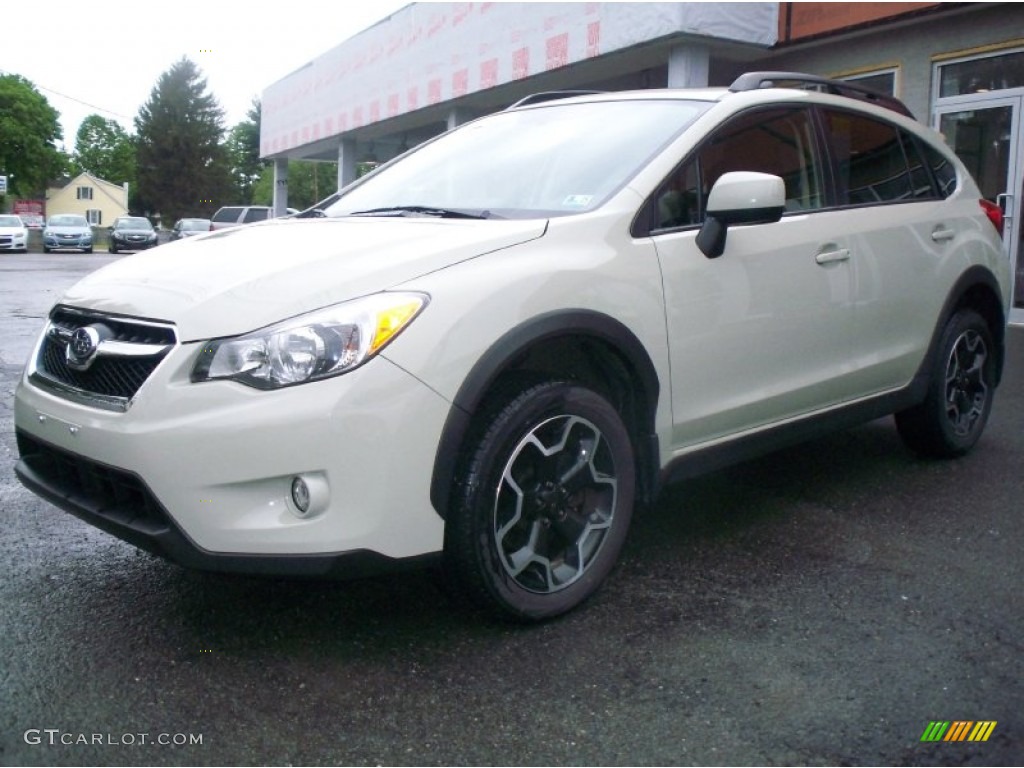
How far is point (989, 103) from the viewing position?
10719 mm

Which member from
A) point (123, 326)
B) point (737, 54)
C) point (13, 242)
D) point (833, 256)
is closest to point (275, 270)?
point (123, 326)

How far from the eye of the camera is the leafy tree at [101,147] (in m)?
118

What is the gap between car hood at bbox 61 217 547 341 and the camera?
9.09 feet

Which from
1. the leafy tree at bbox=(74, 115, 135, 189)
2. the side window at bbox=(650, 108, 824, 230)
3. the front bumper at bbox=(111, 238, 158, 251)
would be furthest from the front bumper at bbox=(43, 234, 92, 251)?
the leafy tree at bbox=(74, 115, 135, 189)

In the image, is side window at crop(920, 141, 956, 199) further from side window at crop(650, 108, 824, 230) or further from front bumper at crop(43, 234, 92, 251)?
front bumper at crop(43, 234, 92, 251)

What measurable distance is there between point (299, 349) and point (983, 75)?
10265 millimetres

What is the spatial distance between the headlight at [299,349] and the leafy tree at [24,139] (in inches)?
3324

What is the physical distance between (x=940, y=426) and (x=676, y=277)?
7.02ft

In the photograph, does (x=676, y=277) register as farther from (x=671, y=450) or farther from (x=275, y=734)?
(x=275, y=734)

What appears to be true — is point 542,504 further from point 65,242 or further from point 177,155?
point 177,155

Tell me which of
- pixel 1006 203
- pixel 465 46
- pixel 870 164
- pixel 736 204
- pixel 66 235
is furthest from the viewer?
pixel 66 235

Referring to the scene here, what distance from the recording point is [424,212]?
12.1 ft

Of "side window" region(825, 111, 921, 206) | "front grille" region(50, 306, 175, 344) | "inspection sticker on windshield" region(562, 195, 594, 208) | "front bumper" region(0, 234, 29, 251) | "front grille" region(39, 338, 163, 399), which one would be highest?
"front bumper" region(0, 234, 29, 251)

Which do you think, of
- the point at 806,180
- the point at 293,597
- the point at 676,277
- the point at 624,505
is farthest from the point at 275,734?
the point at 806,180
